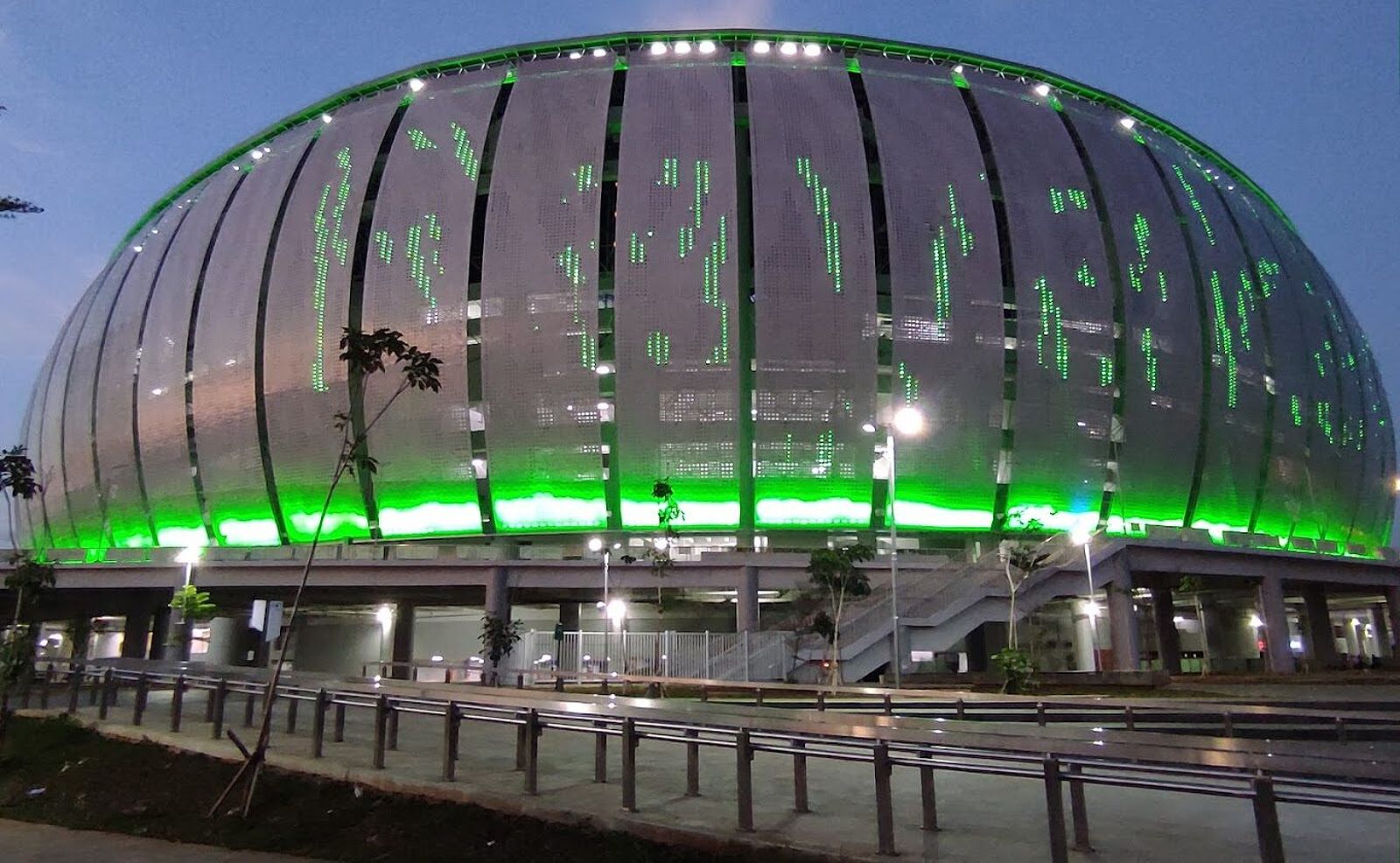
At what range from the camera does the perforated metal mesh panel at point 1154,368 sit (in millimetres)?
39188

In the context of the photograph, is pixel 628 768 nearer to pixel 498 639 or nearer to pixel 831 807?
pixel 831 807

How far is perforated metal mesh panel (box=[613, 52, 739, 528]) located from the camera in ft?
117

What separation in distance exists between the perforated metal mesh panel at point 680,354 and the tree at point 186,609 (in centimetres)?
1725

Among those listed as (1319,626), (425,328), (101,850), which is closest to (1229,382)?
(1319,626)

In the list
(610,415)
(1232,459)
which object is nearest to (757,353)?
(610,415)

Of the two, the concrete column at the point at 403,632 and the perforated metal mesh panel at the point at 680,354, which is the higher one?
the perforated metal mesh panel at the point at 680,354

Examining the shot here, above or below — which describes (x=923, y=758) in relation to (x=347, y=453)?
below

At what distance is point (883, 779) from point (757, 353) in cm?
3009

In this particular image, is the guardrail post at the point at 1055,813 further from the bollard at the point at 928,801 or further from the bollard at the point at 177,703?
the bollard at the point at 177,703

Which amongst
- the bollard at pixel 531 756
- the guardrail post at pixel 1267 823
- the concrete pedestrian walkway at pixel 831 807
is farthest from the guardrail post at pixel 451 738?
the guardrail post at pixel 1267 823

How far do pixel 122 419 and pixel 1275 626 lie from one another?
5722 cm

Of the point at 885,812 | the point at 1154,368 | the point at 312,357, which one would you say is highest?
the point at 312,357

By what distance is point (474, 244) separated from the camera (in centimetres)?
3941

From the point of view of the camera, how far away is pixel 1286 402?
4372 centimetres
